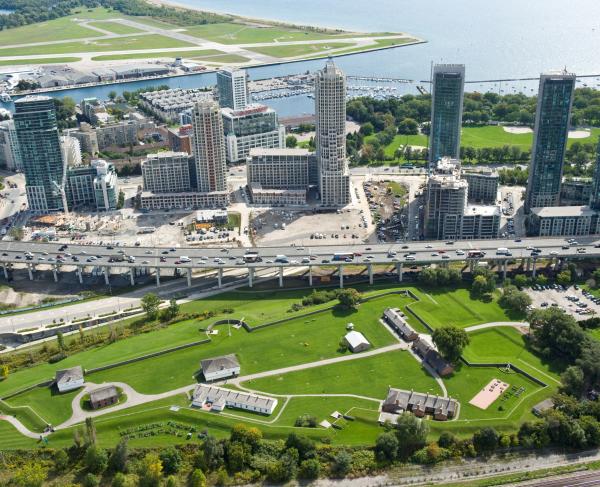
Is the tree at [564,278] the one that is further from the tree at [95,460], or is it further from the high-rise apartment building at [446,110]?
the tree at [95,460]

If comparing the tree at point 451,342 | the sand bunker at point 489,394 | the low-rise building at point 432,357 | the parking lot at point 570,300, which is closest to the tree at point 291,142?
the parking lot at point 570,300

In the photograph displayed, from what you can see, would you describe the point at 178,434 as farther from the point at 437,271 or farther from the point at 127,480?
the point at 437,271

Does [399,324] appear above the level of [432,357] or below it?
above

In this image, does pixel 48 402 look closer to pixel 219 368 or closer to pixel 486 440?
pixel 219 368

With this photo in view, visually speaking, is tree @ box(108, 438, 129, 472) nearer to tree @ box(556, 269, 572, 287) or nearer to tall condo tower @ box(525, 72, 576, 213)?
tree @ box(556, 269, 572, 287)

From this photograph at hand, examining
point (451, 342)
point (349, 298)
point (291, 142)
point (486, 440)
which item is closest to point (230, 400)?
Result: point (349, 298)

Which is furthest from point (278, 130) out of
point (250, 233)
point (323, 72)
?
point (250, 233)
